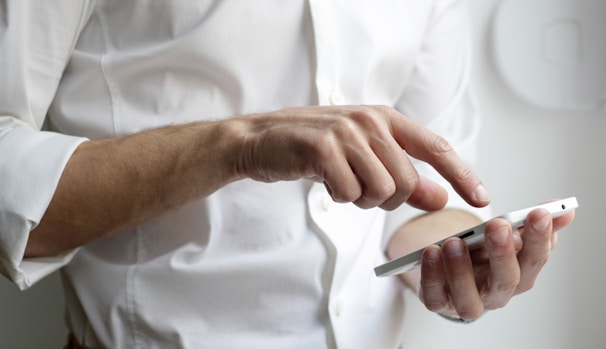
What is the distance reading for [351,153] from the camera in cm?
62

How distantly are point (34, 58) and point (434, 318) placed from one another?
74cm

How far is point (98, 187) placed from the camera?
28.8 inches

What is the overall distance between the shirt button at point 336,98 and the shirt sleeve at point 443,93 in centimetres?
22

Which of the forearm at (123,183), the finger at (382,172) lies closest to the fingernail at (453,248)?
the finger at (382,172)

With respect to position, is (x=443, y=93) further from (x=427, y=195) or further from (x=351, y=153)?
(x=351, y=153)

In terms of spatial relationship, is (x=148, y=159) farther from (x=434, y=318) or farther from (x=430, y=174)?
(x=434, y=318)

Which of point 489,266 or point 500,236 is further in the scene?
point 489,266

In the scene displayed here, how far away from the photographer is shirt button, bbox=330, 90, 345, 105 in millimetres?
849

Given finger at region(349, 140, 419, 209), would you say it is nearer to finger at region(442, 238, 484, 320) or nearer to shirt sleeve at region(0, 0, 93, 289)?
finger at region(442, 238, 484, 320)

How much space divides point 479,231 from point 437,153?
9 centimetres

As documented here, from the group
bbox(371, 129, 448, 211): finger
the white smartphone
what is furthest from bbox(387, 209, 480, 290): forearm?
bbox(371, 129, 448, 211): finger

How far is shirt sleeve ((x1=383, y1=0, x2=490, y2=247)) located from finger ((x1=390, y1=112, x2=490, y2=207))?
344 mm

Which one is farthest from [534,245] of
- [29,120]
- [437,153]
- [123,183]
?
[29,120]

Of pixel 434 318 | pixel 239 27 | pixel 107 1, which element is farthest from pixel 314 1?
pixel 434 318
